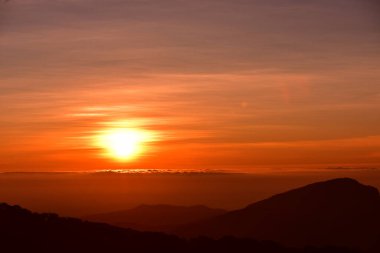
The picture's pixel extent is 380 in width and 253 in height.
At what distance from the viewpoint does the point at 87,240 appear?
7862cm

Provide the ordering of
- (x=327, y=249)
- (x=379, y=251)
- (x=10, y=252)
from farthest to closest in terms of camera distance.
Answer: (x=379, y=251) → (x=327, y=249) → (x=10, y=252)

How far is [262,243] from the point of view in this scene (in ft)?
273

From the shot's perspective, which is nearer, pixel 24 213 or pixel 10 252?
pixel 10 252

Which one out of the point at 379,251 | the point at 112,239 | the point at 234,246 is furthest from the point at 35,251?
the point at 379,251

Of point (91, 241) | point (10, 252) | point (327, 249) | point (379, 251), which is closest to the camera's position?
point (10, 252)

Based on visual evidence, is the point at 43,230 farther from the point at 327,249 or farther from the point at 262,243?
the point at 327,249

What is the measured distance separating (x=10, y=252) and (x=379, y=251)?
5443 inches

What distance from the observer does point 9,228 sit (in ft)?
258

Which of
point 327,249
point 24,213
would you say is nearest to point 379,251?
point 327,249

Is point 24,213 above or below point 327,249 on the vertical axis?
above

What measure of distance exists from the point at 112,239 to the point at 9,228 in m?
10.5

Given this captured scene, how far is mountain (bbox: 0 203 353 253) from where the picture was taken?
250ft

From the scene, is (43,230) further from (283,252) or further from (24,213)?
(283,252)

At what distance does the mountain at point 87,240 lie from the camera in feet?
250
